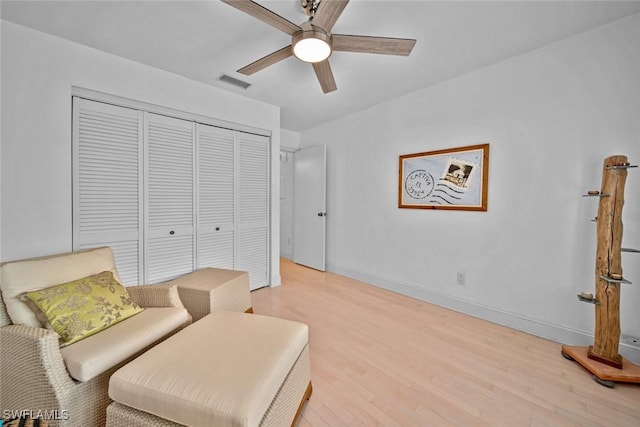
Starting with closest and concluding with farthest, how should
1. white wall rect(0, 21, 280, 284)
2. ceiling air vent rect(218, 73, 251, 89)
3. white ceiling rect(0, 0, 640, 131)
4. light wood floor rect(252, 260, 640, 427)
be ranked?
1. light wood floor rect(252, 260, 640, 427)
2. white ceiling rect(0, 0, 640, 131)
3. white wall rect(0, 21, 280, 284)
4. ceiling air vent rect(218, 73, 251, 89)

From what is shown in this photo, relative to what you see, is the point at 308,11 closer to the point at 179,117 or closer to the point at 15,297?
the point at 179,117

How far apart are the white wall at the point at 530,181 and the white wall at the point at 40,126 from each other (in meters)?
3.09

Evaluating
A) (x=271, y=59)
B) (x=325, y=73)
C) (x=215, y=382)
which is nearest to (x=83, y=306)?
(x=215, y=382)

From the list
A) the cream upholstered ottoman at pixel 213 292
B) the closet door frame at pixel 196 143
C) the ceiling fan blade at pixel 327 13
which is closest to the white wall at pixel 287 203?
the closet door frame at pixel 196 143

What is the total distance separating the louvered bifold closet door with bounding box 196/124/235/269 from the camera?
2.82m

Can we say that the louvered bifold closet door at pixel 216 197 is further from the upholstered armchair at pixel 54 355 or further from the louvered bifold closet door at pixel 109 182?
the upholstered armchair at pixel 54 355

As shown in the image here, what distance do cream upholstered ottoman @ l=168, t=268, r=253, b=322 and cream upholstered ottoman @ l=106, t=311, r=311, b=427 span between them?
0.73 metres

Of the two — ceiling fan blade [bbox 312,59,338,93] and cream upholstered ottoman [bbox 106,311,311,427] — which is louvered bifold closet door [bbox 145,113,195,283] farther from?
ceiling fan blade [bbox 312,59,338,93]

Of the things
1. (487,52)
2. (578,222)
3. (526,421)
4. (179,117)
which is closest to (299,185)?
(179,117)

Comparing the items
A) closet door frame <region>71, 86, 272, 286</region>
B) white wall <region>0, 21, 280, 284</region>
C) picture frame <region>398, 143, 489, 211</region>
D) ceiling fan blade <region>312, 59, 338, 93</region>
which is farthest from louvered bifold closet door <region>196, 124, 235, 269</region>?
picture frame <region>398, 143, 489, 211</region>

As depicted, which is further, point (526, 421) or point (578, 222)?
point (578, 222)

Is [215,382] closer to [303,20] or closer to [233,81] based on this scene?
[303,20]

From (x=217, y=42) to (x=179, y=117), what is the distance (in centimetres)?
94

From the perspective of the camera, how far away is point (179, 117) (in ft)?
8.61
